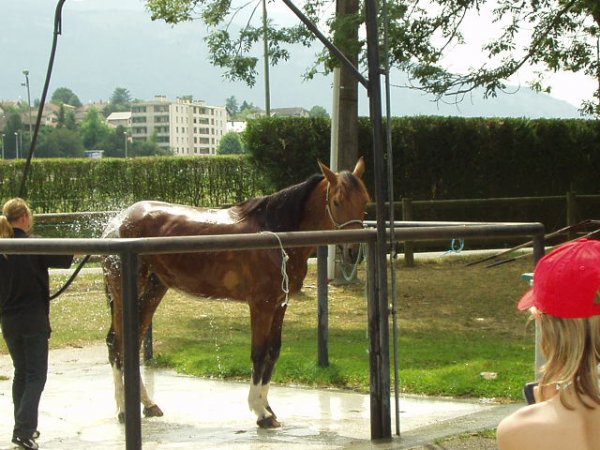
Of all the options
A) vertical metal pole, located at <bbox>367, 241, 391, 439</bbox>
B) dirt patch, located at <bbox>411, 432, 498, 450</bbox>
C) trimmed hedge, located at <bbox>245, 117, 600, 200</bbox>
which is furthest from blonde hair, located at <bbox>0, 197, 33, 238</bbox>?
trimmed hedge, located at <bbox>245, 117, 600, 200</bbox>

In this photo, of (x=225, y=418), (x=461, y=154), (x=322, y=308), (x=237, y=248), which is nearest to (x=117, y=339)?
(x=225, y=418)

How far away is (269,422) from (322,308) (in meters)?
2.04

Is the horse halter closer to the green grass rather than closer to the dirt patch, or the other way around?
the green grass

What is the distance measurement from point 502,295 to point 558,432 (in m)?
13.0

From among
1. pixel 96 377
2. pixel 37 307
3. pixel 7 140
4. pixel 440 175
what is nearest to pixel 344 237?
pixel 37 307

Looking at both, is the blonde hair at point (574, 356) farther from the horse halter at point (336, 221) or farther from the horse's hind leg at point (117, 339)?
the horse's hind leg at point (117, 339)

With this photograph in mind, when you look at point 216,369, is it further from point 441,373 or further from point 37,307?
point 37,307

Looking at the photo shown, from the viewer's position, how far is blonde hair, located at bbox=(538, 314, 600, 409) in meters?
2.08

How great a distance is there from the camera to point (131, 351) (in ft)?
16.2

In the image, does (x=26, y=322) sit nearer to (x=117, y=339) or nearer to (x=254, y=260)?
(x=117, y=339)

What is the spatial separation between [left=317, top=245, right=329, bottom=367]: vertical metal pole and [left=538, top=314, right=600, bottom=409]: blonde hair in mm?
6588

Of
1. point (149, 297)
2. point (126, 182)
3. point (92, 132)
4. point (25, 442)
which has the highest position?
point (92, 132)

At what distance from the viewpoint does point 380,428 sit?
20.3 ft

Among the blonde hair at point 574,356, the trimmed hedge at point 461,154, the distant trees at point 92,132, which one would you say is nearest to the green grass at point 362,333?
the trimmed hedge at point 461,154
